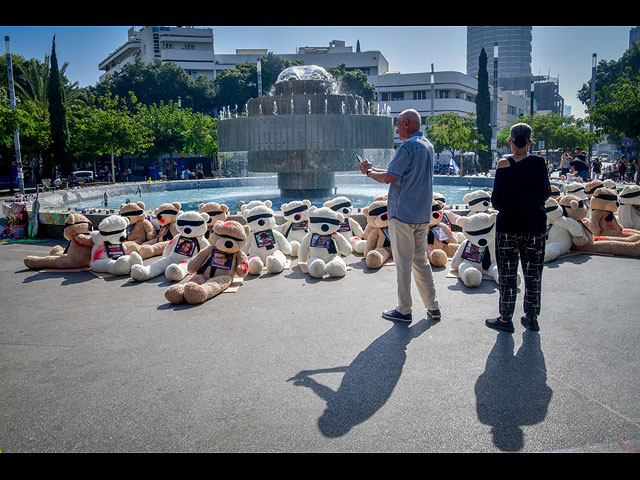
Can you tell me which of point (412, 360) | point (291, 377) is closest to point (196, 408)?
point (291, 377)

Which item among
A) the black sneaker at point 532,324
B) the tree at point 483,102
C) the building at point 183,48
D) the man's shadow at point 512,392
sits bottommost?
the man's shadow at point 512,392

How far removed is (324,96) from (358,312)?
466 inches

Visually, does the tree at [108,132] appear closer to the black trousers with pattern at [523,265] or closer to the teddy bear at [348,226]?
the teddy bear at [348,226]

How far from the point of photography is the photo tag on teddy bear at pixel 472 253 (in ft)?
21.6

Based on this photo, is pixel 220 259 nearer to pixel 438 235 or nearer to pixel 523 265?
pixel 438 235

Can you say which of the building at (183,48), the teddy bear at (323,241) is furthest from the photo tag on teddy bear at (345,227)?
the building at (183,48)

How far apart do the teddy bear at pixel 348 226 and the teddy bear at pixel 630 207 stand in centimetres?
458

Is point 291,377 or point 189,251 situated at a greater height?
point 189,251

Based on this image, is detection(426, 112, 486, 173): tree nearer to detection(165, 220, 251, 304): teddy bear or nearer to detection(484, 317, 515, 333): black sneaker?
detection(165, 220, 251, 304): teddy bear

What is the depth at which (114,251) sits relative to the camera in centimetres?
770

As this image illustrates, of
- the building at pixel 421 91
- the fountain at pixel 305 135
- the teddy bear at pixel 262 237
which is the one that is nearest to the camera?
the teddy bear at pixel 262 237

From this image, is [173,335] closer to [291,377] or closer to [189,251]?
[291,377]
